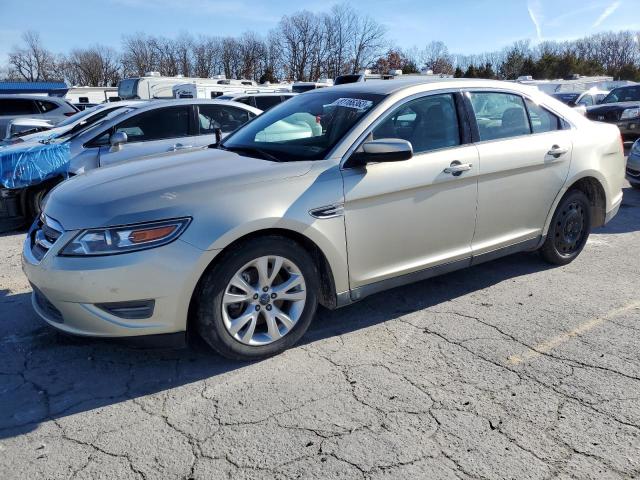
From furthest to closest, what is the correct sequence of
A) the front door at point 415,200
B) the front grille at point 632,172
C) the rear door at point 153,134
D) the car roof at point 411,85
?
the front grille at point 632,172 → the rear door at point 153,134 → the car roof at point 411,85 → the front door at point 415,200

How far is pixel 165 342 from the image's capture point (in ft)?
9.95

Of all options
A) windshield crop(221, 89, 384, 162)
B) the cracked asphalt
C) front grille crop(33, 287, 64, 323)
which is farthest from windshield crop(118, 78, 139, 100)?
front grille crop(33, 287, 64, 323)

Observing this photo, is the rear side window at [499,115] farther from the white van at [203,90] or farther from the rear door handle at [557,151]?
the white van at [203,90]

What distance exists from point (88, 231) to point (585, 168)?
13.3ft

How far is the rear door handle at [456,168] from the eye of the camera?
3.85 meters

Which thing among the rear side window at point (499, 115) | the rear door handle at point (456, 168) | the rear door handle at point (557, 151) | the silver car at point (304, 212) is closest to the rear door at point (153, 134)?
the silver car at point (304, 212)

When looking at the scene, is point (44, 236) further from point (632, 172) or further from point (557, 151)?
point (632, 172)

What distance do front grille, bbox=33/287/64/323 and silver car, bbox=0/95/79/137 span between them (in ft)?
37.6

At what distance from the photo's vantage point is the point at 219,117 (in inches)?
310

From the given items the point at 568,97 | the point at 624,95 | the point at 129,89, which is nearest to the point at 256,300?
the point at 624,95

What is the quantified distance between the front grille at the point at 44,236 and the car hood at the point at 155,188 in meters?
0.05

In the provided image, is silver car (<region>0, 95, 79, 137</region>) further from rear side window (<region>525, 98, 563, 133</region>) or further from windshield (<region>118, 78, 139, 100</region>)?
rear side window (<region>525, 98, 563, 133</region>)

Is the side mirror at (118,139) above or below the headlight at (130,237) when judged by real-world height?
above

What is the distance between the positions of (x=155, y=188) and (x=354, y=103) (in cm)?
156
